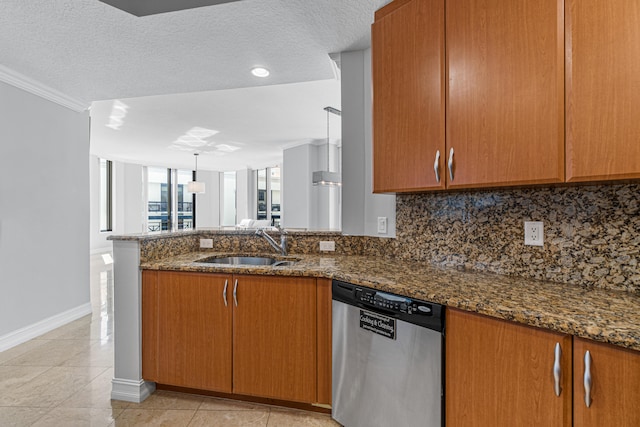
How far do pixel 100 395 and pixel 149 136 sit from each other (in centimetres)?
525

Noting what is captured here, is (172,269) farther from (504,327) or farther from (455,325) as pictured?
(504,327)

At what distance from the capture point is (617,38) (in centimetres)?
113

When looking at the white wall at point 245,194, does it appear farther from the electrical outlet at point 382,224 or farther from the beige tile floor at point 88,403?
the electrical outlet at point 382,224

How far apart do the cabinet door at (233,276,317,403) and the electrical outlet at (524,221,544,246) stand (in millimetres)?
1125

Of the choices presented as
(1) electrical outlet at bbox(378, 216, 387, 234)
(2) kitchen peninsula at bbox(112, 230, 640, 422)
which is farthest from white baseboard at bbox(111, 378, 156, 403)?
(1) electrical outlet at bbox(378, 216, 387, 234)

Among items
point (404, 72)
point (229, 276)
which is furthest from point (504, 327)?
point (229, 276)

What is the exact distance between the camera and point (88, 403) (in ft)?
6.82

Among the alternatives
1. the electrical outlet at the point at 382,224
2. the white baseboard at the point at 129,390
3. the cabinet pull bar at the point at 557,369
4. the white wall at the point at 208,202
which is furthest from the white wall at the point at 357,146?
the white wall at the point at 208,202

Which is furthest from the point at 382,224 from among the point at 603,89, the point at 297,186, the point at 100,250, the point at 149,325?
the point at 100,250

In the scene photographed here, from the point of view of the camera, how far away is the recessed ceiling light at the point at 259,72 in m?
2.86

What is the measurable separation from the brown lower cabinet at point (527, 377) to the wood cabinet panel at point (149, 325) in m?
1.74

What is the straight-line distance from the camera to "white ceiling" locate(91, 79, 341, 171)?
4.23 metres

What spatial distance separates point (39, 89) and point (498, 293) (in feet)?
13.8

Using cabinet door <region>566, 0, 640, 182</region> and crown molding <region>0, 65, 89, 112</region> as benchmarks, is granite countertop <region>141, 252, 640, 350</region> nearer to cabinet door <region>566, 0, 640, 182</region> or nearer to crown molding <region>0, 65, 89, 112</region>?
cabinet door <region>566, 0, 640, 182</region>
